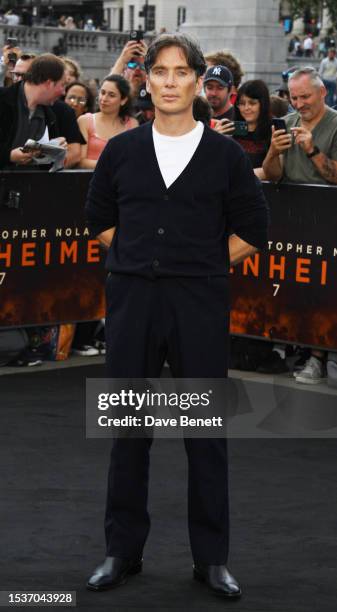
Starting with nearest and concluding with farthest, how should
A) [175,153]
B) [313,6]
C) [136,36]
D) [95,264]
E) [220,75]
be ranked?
[175,153]
[95,264]
[220,75]
[136,36]
[313,6]

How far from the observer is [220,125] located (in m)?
9.42

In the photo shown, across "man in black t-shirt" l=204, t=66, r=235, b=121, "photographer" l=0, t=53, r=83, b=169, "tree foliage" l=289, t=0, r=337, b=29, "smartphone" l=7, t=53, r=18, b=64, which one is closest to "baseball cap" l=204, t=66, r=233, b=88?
→ "man in black t-shirt" l=204, t=66, r=235, b=121

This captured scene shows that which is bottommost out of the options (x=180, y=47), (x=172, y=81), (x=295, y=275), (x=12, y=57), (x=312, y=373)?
(x=312, y=373)

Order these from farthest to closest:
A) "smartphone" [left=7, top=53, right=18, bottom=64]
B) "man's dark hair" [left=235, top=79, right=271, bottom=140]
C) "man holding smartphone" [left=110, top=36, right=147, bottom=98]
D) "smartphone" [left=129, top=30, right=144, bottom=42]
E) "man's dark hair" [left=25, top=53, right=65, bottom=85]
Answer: "smartphone" [left=7, top=53, right=18, bottom=64], "smartphone" [left=129, top=30, right=144, bottom=42], "man holding smartphone" [left=110, top=36, right=147, bottom=98], "man's dark hair" [left=235, top=79, right=271, bottom=140], "man's dark hair" [left=25, top=53, right=65, bottom=85]

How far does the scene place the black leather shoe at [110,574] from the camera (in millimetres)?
5195

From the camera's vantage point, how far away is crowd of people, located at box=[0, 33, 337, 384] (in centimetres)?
924

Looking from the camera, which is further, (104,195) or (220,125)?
(220,125)

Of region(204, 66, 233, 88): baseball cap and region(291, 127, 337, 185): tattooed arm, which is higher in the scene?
region(204, 66, 233, 88): baseball cap

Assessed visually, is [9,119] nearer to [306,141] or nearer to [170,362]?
[306,141]

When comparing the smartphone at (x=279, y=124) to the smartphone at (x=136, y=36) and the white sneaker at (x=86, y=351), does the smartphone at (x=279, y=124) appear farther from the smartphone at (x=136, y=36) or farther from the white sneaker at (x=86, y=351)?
the smartphone at (x=136, y=36)

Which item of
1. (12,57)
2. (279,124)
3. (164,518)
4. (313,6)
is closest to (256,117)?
(279,124)

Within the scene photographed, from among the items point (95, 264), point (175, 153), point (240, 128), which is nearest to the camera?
point (175, 153)

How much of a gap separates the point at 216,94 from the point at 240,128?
2.76 feet

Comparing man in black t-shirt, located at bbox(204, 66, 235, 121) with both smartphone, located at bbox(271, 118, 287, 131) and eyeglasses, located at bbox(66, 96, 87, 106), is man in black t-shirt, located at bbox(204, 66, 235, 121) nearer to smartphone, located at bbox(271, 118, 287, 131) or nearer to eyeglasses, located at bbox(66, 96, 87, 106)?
smartphone, located at bbox(271, 118, 287, 131)
